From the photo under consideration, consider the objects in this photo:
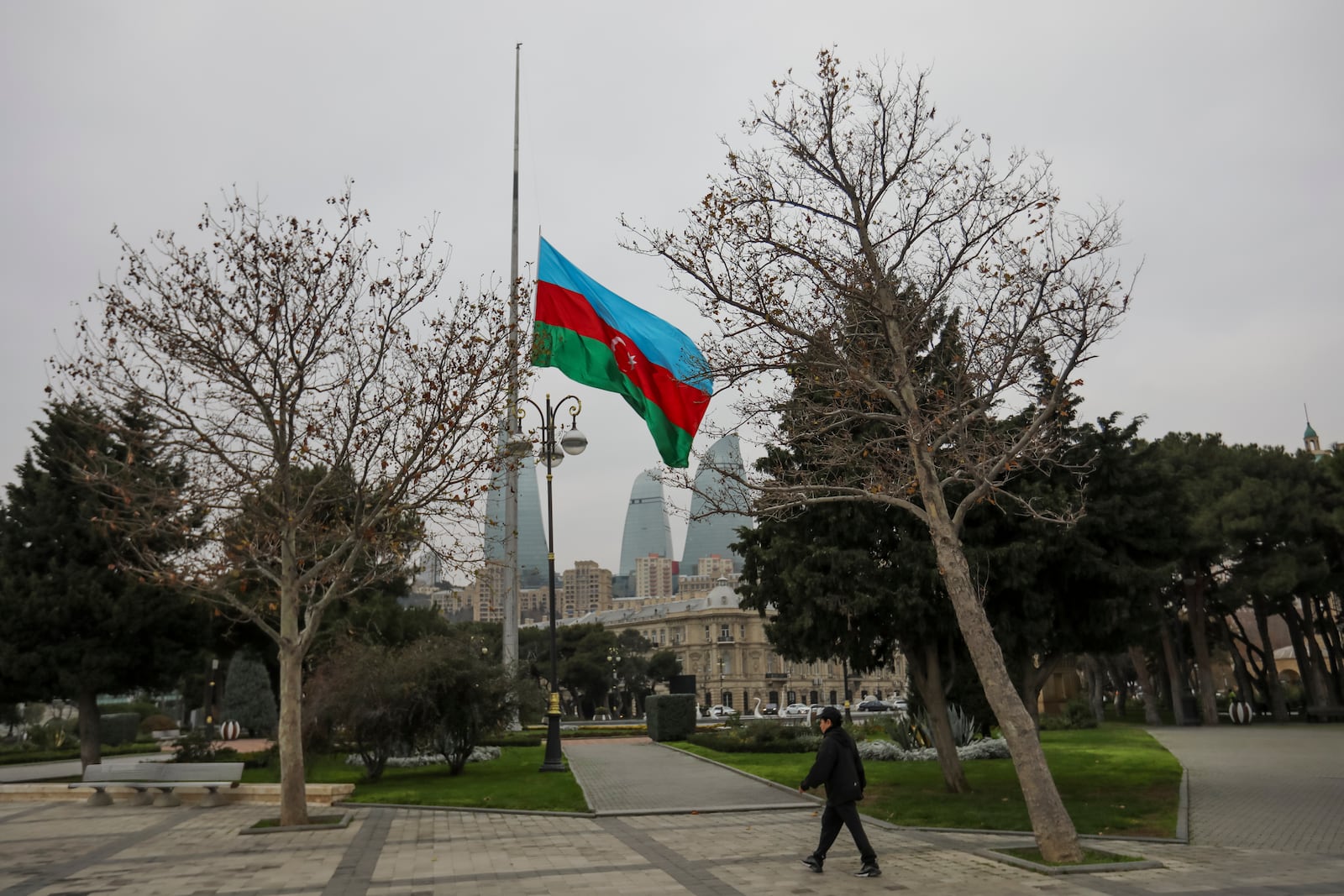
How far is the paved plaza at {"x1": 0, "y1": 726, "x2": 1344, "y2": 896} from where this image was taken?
30.4 feet

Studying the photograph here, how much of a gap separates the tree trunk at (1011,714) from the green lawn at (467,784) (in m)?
7.27

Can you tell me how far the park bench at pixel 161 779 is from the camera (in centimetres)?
1752

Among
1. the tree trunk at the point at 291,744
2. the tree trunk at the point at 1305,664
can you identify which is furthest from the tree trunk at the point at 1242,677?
the tree trunk at the point at 291,744

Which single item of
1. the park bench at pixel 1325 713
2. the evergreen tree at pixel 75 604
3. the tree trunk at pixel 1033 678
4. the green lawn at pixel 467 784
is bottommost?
the park bench at pixel 1325 713

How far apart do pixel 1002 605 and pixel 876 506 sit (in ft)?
Answer: 8.02

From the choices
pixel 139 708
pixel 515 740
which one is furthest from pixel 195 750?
pixel 139 708

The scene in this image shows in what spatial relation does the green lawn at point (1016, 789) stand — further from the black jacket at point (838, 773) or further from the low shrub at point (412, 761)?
the low shrub at point (412, 761)

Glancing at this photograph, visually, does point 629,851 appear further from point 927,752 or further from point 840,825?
point 927,752

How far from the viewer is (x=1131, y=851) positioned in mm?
10633

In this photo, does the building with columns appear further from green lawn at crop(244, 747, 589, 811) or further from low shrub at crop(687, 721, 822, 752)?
green lawn at crop(244, 747, 589, 811)

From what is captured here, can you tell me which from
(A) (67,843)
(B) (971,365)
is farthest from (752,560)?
(A) (67,843)

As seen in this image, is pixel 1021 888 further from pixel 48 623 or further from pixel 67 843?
pixel 48 623

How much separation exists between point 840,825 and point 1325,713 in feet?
122

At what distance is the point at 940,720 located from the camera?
15.5m
